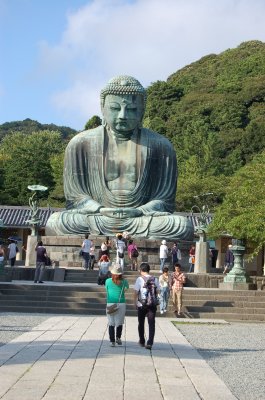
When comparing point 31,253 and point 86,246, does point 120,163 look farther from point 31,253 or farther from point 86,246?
point 86,246

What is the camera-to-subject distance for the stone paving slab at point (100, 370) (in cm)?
716

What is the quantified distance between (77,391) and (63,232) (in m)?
18.6

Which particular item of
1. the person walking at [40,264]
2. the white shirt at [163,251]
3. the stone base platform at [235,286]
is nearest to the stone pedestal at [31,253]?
the white shirt at [163,251]

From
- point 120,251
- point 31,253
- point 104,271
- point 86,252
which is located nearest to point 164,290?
point 104,271

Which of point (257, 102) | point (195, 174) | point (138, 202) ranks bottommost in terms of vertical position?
point (138, 202)

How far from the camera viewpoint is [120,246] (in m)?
21.1

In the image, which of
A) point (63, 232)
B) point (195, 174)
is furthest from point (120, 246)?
point (195, 174)

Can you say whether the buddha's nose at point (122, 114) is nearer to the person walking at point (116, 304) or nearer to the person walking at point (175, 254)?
the person walking at point (175, 254)

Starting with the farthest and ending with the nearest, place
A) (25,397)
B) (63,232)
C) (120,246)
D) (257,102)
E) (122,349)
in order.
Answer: (257,102), (63,232), (120,246), (122,349), (25,397)

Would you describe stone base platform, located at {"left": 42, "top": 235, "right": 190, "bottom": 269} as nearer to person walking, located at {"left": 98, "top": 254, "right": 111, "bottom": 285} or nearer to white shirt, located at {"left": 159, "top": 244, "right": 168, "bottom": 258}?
white shirt, located at {"left": 159, "top": 244, "right": 168, "bottom": 258}

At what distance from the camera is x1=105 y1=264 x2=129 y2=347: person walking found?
35.5 ft

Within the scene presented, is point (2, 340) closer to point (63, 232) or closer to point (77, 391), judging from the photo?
point (77, 391)

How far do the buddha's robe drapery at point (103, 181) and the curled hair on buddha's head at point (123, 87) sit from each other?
1275 millimetres

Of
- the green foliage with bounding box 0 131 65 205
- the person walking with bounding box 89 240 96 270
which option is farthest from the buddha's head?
the green foliage with bounding box 0 131 65 205
